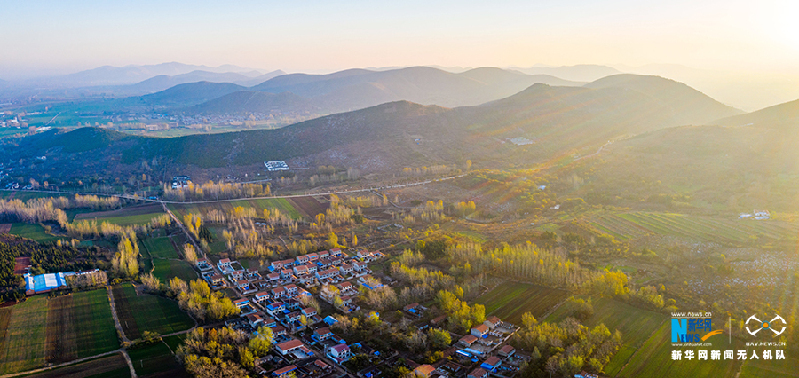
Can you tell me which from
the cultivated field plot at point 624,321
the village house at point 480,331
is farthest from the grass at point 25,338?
the cultivated field plot at point 624,321

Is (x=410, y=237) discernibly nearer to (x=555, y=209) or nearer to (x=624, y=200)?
(x=555, y=209)

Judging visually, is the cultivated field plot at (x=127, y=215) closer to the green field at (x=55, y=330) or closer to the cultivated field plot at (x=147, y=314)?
the cultivated field plot at (x=147, y=314)

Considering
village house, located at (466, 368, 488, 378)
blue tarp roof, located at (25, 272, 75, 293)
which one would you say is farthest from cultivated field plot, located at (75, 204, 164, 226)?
village house, located at (466, 368, 488, 378)

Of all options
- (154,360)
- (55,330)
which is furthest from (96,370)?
(55,330)

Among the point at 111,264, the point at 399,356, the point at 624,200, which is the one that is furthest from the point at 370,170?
the point at 399,356

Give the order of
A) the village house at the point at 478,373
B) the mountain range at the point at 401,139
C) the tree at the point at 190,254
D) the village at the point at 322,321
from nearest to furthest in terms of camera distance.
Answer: the village house at the point at 478,373
the village at the point at 322,321
the tree at the point at 190,254
the mountain range at the point at 401,139

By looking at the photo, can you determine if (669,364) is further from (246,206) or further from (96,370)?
(246,206)
